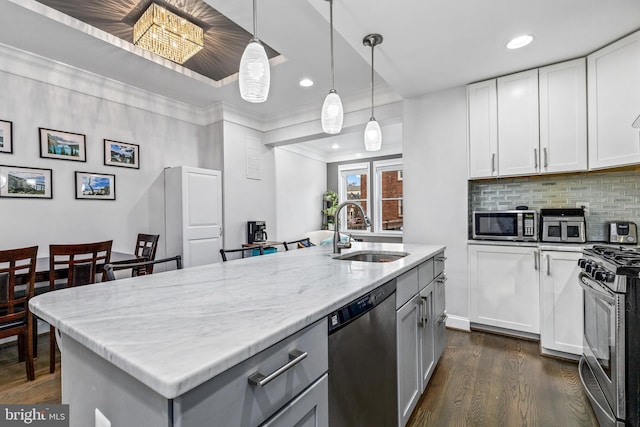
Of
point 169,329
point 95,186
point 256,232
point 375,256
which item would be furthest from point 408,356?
point 95,186

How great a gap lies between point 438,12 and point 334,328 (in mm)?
2142

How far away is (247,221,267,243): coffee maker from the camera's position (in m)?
4.54

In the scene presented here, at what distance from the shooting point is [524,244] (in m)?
2.75

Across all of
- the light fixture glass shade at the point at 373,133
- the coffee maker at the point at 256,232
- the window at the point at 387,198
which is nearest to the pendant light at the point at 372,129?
the light fixture glass shade at the point at 373,133

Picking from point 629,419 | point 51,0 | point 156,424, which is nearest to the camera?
point 156,424

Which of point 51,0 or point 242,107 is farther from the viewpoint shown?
point 242,107

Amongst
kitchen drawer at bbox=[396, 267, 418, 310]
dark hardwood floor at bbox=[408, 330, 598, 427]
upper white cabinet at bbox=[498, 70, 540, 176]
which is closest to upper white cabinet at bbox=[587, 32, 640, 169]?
upper white cabinet at bbox=[498, 70, 540, 176]

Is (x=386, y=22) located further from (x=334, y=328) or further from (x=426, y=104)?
(x=334, y=328)

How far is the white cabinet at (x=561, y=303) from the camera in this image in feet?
7.86

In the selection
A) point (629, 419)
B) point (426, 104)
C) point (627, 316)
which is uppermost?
point (426, 104)

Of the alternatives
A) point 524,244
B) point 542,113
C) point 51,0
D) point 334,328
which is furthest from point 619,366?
point 51,0

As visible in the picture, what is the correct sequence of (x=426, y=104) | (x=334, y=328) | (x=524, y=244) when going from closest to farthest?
1. (x=334, y=328)
2. (x=524, y=244)
3. (x=426, y=104)

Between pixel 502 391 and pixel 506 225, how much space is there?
4.97 feet

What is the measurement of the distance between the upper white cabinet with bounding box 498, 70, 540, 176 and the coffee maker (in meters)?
3.19
